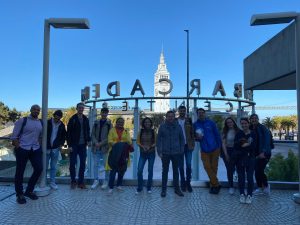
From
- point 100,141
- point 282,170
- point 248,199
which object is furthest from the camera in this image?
point 282,170

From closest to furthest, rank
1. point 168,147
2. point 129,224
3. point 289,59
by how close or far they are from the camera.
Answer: point 129,224 < point 168,147 < point 289,59

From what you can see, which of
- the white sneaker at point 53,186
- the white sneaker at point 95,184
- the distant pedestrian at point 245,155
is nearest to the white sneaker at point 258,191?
the distant pedestrian at point 245,155

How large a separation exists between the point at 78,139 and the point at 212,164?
9.68 ft

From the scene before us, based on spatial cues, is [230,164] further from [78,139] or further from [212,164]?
[78,139]

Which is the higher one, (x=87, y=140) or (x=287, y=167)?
(x=87, y=140)

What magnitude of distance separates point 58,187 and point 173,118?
303 cm

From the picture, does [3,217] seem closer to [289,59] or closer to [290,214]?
[290,214]

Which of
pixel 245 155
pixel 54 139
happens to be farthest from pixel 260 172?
pixel 54 139

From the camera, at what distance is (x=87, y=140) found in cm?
757

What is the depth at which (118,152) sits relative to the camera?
7.27m

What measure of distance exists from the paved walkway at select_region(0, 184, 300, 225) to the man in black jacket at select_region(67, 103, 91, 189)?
47 cm

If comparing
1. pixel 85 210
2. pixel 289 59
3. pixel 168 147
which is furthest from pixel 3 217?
pixel 289 59

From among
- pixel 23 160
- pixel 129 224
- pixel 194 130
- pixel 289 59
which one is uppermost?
pixel 289 59

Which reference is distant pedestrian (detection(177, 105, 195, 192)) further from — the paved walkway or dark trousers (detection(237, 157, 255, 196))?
dark trousers (detection(237, 157, 255, 196))
